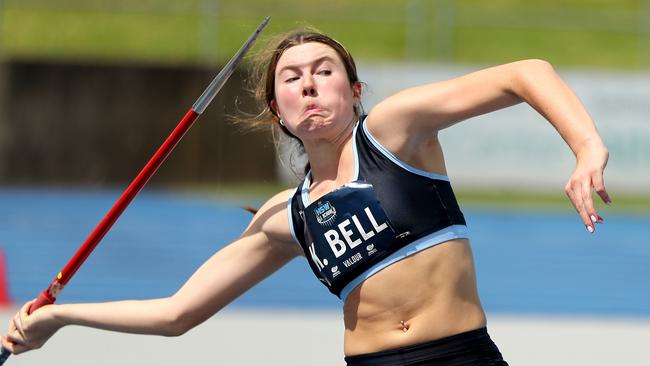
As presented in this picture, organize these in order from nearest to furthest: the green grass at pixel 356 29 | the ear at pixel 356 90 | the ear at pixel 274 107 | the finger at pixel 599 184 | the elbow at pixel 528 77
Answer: the finger at pixel 599 184 < the elbow at pixel 528 77 < the ear at pixel 356 90 < the ear at pixel 274 107 < the green grass at pixel 356 29

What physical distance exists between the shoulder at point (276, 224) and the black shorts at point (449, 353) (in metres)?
0.52

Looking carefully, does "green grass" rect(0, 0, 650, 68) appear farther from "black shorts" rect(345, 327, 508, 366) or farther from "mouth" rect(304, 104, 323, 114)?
"black shorts" rect(345, 327, 508, 366)

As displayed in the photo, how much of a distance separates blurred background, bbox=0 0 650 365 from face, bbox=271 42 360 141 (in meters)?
4.92

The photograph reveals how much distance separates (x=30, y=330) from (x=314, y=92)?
1.34 meters

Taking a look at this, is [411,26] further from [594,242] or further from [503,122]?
[594,242]

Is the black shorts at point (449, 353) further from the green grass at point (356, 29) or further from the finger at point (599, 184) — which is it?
the green grass at point (356, 29)

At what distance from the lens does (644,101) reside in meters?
15.7

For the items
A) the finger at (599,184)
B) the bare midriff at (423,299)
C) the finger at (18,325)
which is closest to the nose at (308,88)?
the bare midriff at (423,299)

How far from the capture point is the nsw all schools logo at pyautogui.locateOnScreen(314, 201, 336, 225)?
336 cm

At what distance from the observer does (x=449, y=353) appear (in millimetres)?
3268

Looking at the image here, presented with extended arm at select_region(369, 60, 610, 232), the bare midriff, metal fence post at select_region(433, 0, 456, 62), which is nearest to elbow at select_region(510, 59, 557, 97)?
extended arm at select_region(369, 60, 610, 232)

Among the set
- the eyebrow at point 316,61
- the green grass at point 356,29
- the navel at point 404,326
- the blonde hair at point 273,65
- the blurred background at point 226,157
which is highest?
the green grass at point 356,29

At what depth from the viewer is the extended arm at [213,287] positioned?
373 centimetres

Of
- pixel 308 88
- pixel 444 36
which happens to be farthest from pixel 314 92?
pixel 444 36
